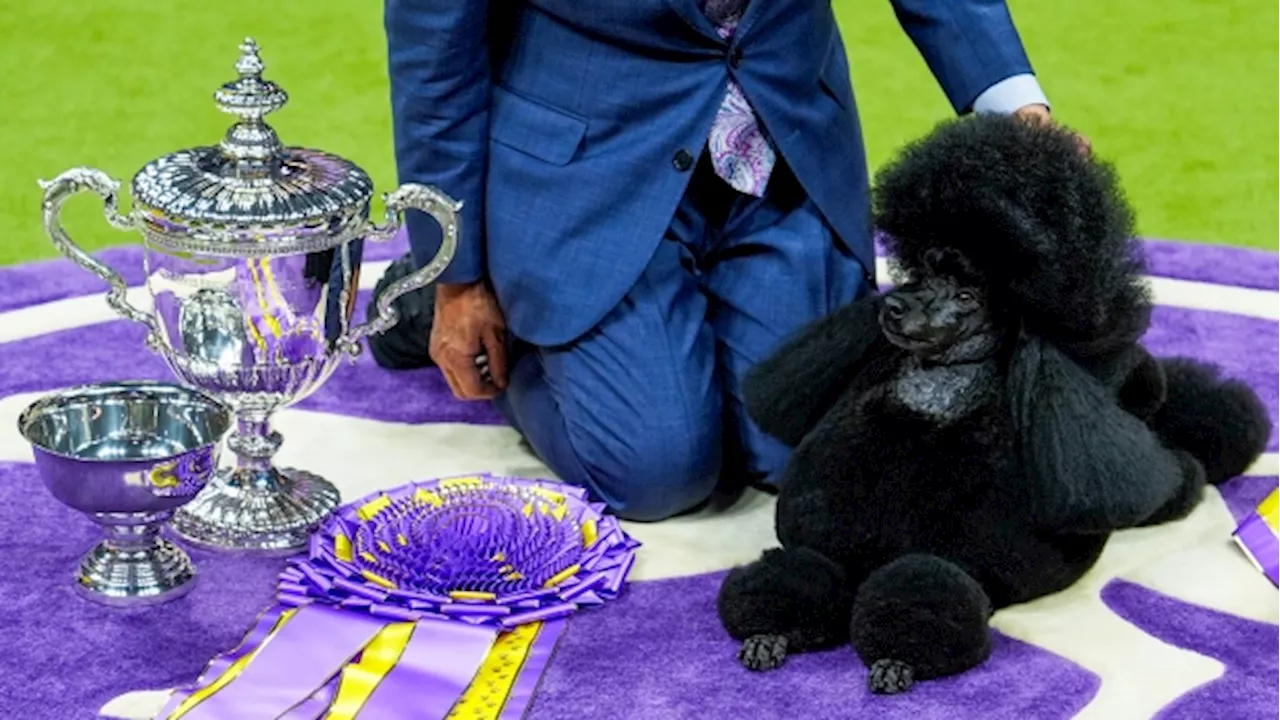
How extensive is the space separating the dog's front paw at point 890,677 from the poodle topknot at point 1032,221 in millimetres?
286

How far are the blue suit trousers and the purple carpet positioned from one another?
16 centimetres

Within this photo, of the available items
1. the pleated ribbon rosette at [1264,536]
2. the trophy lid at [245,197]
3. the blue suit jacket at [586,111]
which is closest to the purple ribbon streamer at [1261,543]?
the pleated ribbon rosette at [1264,536]

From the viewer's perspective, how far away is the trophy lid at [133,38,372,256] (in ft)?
5.98

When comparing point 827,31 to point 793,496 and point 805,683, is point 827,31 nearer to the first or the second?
point 793,496

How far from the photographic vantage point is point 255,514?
75.4 inches

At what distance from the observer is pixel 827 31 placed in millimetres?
2051

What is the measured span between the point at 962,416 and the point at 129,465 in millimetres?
683

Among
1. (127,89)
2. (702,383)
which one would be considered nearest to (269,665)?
(702,383)

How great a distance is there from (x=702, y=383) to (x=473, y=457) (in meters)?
0.25

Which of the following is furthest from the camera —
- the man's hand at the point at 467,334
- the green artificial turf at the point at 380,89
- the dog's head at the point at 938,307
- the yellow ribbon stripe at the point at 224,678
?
the green artificial turf at the point at 380,89

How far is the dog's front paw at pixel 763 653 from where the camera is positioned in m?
1.70

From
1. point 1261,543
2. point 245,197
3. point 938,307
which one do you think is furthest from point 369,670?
point 1261,543

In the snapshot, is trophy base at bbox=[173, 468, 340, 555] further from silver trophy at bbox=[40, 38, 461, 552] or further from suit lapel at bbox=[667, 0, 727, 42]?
suit lapel at bbox=[667, 0, 727, 42]

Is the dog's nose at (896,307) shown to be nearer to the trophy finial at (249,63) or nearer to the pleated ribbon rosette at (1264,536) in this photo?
the pleated ribbon rosette at (1264,536)
